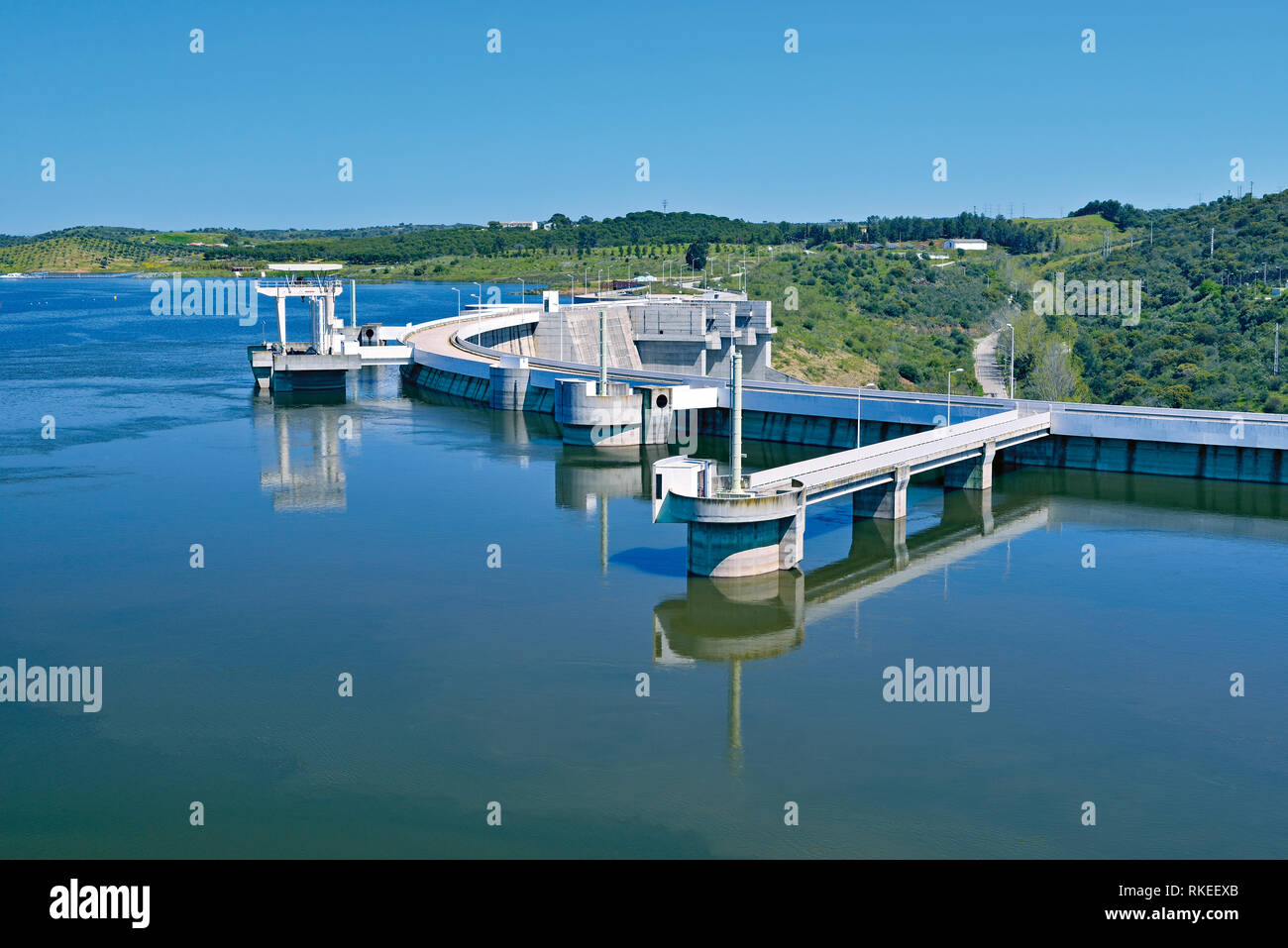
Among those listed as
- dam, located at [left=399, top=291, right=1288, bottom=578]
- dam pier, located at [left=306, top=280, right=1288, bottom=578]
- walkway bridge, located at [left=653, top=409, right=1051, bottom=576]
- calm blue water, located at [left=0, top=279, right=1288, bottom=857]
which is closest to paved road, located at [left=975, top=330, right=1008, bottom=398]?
dam pier, located at [left=306, top=280, right=1288, bottom=578]

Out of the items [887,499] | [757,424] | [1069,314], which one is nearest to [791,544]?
[887,499]

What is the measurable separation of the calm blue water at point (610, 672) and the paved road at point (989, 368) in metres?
50.9

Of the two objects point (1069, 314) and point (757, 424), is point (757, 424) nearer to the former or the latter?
point (757, 424)

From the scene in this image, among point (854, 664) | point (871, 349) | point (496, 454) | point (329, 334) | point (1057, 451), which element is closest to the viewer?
point (854, 664)

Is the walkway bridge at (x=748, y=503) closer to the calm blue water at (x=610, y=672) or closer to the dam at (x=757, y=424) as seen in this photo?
the dam at (x=757, y=424)

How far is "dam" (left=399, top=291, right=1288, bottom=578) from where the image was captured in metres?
37.6

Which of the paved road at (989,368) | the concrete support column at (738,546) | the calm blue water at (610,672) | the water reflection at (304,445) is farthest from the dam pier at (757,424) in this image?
the paved road at (989,368)

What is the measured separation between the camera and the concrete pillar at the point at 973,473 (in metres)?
52.7

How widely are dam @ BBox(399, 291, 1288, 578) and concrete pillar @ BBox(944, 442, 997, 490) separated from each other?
6cm

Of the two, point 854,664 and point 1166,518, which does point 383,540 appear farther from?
point 1166,518

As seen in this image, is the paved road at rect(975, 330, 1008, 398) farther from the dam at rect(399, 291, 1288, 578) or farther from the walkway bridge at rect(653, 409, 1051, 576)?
the walkway bridge at rect(653, 409, 1051, 576)

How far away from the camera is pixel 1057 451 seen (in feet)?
192

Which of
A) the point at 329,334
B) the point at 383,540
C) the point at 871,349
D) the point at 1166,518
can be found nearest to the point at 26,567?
the point at 383,540

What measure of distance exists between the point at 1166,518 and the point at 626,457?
81.4 ft
